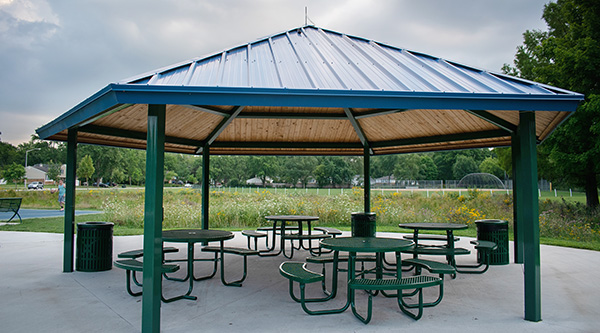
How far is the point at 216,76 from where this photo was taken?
436 centimetres

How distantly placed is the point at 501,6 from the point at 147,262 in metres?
17.7

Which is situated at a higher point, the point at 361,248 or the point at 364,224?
the point at 361,248

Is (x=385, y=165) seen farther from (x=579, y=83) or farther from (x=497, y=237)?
(x=497, y=237)

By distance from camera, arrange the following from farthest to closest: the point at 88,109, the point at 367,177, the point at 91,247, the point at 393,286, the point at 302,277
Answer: the point at 367,177
the point at 91,247
the point at 88,109
the point at 302,277
the point at 393,286

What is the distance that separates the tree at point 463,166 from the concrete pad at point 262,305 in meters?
65.1

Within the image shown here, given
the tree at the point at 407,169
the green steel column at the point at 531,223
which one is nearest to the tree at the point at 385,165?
the tree at the point at 407,169

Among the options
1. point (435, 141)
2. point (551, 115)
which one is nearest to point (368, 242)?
point (551, 115)

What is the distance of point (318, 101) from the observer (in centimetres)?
394

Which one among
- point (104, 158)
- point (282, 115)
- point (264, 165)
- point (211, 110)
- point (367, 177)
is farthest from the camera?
point (264, 165)

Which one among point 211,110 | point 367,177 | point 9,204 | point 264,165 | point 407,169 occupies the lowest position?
point 9,204

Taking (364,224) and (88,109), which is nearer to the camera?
(88,109)

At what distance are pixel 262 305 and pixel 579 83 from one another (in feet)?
48.2

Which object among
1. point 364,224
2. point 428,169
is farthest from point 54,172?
point 428,169

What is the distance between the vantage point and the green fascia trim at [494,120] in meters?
6.12
